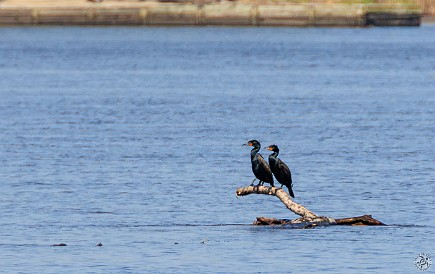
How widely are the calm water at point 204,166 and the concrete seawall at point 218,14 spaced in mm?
52091

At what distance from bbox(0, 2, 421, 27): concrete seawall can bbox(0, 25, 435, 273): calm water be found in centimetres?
→ 5209

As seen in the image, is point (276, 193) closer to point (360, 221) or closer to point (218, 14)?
point (360, 221)

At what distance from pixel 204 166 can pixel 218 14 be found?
114 m

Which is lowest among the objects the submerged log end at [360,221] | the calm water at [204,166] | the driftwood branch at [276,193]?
the calm water at [204,166]

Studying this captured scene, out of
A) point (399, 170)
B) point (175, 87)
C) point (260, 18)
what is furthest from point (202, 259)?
point (260, 18)

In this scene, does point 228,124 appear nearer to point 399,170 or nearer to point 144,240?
point 399,170

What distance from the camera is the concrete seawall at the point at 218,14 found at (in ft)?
505

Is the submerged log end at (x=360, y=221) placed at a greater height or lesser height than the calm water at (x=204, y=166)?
greater

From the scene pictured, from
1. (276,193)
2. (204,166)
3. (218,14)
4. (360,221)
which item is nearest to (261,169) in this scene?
(276,193)

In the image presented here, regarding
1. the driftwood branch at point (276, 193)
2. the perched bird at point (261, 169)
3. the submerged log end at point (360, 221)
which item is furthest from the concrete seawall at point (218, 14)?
the driftwood branch at point (276, 193)

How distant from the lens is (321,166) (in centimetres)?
4084

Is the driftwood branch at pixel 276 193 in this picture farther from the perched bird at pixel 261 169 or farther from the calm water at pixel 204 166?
the perched bird at pixel 261 169

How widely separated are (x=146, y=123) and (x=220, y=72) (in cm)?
4098

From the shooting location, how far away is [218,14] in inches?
6058
